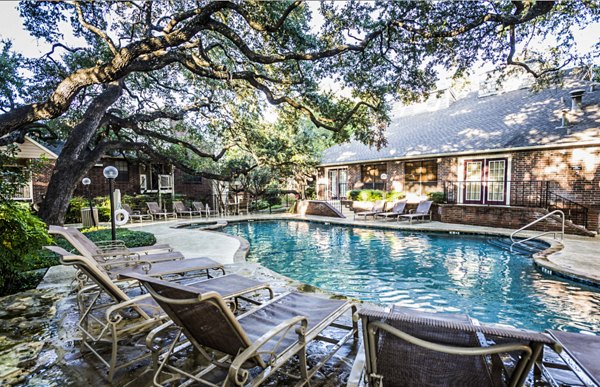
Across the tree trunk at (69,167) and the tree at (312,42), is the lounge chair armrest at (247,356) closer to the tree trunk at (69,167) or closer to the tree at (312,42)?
the tree at (312,42)

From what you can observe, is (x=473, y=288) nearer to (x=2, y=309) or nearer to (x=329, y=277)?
(x=329, y=277)

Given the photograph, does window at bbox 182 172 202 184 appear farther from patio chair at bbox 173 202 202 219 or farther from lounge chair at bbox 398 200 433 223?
lounge chair at bbox 398 200 433 223

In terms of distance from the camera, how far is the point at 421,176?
15984 millimetres

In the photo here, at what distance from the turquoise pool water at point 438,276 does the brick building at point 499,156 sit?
374cm

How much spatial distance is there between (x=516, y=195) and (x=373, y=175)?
7.77 meters

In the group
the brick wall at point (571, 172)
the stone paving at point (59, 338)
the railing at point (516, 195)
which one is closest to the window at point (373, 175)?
the railing at point (516, 195)

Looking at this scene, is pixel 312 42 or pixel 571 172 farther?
pixel 571 172

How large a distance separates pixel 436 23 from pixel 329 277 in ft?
20.2

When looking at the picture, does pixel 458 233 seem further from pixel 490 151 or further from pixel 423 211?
pixel 490 151

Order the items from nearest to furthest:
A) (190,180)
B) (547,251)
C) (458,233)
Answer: (547,251) < (458,233) < (190,180)

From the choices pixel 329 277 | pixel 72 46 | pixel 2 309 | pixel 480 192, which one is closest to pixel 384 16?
pixel 329 277

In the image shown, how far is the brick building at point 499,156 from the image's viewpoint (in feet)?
35.5

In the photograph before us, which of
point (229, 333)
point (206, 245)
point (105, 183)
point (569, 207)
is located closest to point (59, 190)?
point (206, 245)

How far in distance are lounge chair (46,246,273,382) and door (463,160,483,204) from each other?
13.6 m
